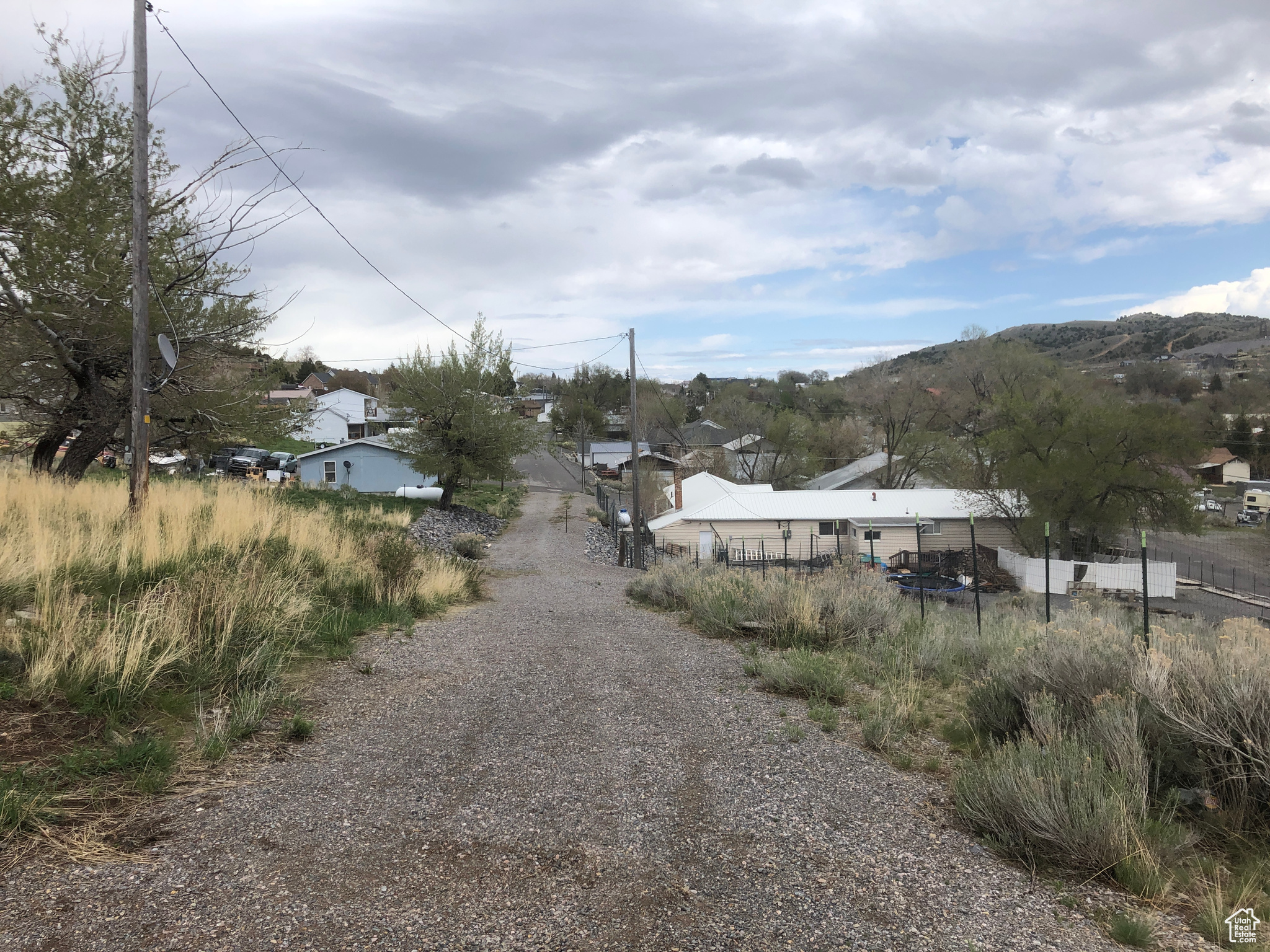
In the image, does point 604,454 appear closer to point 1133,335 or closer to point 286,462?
point 286,462

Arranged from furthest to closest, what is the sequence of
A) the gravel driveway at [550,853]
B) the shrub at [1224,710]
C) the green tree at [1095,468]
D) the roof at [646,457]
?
the roof at [646,457]
the green tree at [1095,468]
the shrub at [1224,710]
the gravel driveway at [550,853]

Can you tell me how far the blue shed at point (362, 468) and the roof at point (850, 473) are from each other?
3232 cm

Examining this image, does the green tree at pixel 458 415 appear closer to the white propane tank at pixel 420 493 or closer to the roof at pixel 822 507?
the white propane tank at pixel 420 493

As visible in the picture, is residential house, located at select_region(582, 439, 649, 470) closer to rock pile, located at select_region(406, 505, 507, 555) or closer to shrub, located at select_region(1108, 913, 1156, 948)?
rock pile, located at select_region(406, 505, 507, 555)

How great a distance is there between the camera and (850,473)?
2381 inches

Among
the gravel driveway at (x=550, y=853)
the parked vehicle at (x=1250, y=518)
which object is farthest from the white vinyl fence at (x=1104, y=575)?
the gravel driveway at (x=550, y=853)

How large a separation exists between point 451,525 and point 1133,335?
511ft

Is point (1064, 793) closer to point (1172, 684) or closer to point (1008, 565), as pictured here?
point (1172, 684)

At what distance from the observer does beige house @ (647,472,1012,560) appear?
37.6 metres

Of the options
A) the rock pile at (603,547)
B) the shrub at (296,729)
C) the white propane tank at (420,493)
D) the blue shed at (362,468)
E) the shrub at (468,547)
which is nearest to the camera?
the shrub at (296,729)

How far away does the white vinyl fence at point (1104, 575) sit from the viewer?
3284 centimetres

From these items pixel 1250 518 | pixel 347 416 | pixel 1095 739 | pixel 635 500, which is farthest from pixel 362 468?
pixel 1250 518

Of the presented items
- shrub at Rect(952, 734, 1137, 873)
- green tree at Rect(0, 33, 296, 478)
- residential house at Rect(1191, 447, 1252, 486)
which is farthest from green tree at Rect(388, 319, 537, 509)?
residential house at Rect(1191, 447, 1252, 486)

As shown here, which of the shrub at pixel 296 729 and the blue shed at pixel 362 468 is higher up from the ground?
the blue shed at pixel 362 468
